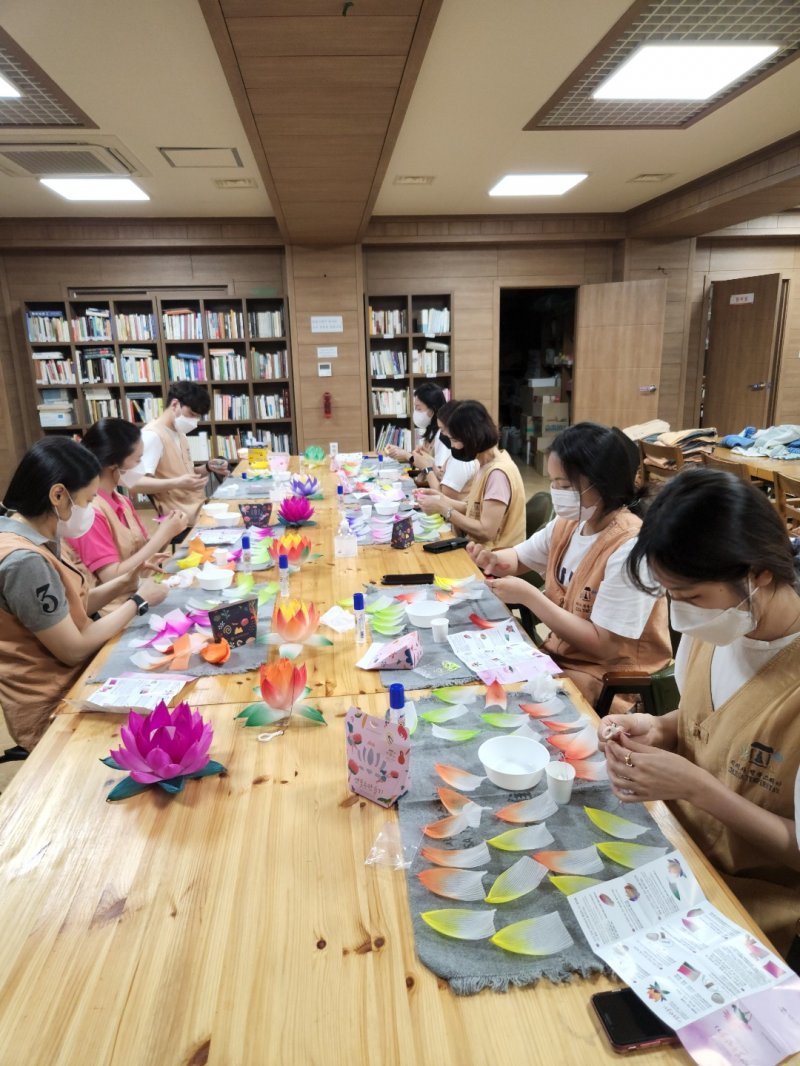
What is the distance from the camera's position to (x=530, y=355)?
29.4 ft

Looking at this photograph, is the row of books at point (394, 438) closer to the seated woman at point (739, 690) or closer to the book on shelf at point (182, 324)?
the book on shelf at point (182, 324)

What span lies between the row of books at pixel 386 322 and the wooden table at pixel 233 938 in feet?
19.2

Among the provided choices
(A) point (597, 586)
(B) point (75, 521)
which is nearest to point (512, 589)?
(A) point (597, 586)

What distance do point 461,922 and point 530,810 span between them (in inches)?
10.0

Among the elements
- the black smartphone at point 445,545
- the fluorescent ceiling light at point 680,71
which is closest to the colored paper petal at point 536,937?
the black smartphone at point 445,545

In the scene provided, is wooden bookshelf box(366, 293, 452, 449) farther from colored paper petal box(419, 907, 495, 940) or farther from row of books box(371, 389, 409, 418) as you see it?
colored paper petal box(419, 907, 495, 940)

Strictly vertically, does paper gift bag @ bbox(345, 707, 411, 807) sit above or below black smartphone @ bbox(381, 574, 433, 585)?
above

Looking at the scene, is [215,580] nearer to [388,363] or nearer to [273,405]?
[273,405]

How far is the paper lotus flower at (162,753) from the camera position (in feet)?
3.82

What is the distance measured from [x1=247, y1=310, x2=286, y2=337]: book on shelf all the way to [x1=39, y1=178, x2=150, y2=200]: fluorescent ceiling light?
4.89 feet

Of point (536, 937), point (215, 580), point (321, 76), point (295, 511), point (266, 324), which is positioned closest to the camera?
point (536, 937)

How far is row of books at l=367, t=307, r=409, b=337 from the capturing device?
259 inches

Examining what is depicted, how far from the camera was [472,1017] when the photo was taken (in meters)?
0.76

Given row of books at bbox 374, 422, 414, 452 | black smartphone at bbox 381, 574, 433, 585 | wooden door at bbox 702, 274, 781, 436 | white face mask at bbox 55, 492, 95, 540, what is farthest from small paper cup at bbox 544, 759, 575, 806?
wooden door at bbox 702, 274, 781, 436
